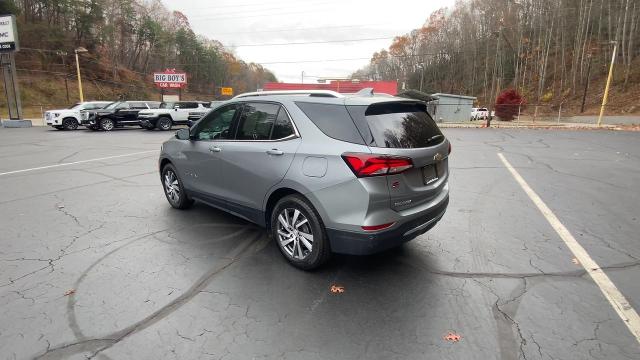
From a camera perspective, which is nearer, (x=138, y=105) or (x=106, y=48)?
(x=138, y=105)

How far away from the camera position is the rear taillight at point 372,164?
305 centimetres

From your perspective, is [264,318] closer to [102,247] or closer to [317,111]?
[317,111]

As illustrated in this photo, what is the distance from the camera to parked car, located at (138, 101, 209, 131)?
2039cm

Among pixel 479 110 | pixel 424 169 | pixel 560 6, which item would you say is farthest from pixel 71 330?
pixel 560 6

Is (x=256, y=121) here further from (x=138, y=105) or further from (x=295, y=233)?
(x=138, y=105)

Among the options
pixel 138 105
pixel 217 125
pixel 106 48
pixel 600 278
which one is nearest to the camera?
pixel 600 278

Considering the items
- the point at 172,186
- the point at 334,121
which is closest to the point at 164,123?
the point at 172,186

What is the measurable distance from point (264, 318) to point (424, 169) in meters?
1.95

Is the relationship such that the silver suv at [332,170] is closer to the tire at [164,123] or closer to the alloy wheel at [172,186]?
the alloy wheel at [172,186]

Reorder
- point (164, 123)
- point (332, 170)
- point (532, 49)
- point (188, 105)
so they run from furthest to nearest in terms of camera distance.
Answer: point (532, 49) → point (188, 105) → point (164, 123) → point (332, 170)

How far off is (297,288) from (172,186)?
3161 millimetres

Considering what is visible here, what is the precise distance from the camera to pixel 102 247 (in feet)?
13.8

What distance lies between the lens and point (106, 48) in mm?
60281

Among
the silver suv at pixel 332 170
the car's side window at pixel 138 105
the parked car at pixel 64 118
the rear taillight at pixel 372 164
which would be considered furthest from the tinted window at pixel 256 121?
the parked car at pixel 64 118
